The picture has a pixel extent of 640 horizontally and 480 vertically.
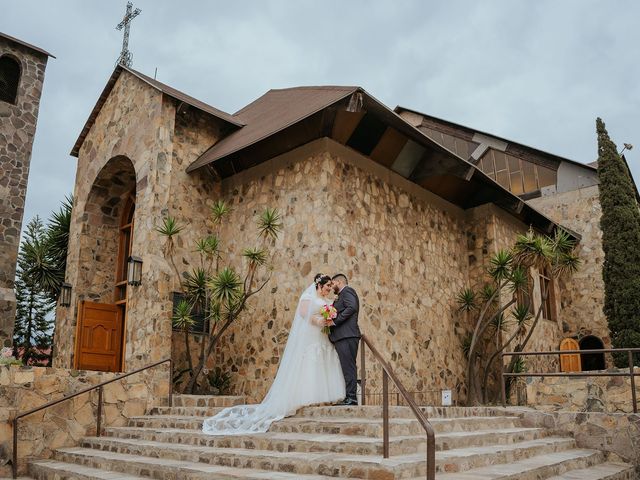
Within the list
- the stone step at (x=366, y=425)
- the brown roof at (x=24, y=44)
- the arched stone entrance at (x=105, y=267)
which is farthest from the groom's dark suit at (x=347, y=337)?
the brown roof at (x=24, y=44)

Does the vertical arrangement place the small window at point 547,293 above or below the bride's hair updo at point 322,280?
above

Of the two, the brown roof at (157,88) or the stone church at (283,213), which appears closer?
the stone church at (283,213)

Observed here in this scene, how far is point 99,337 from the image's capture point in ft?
44.3

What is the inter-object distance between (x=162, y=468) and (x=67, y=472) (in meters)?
1.67

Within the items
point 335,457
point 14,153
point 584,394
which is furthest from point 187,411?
point 14,153

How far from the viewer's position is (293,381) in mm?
8172

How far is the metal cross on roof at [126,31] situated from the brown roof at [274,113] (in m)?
15.2

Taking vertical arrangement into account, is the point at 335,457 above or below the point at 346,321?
below

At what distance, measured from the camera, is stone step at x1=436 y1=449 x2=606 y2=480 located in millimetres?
5961

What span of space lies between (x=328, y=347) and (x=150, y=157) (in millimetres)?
6056

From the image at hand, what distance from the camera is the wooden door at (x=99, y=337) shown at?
43.1ft

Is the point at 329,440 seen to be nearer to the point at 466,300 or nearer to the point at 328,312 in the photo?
the point at 328,312

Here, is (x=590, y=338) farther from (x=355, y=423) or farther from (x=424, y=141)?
(x=355, y=423)

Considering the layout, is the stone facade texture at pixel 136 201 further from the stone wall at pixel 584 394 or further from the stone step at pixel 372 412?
the stone wall at pixel 584 394
